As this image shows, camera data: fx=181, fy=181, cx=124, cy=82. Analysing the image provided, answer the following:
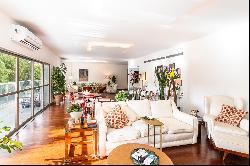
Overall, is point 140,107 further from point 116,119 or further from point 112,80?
point 112,80

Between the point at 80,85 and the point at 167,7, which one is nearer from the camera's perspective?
the point at 167,7

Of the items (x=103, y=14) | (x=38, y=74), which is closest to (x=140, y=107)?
(x=103, y=14)

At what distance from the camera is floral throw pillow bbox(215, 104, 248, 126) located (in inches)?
22.3

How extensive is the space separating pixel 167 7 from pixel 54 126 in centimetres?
340

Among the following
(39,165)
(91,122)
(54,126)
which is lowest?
(54,126)

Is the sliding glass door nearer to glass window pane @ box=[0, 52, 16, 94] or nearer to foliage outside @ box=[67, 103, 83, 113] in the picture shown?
glass window pane @ box=[0, 52, 16, 94]

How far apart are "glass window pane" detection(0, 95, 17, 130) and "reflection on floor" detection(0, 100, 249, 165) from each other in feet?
1.12

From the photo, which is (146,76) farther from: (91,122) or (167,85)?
(91,122)

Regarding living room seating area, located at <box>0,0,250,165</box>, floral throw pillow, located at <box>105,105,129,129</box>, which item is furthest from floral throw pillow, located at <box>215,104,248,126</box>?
floral throw pillow, located at <box>105,105,129,129</box>

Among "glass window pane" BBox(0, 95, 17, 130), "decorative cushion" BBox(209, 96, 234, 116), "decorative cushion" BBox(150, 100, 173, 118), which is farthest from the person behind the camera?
"glass window pane" BBox(0, 95, 17, 130)

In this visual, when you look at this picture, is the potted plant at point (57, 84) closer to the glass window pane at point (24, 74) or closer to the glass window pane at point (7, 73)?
the glass window pane at point (24, 74)

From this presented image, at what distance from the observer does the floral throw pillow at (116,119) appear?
2.66 meters

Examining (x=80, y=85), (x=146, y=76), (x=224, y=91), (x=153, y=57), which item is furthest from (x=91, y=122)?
(x=80, y=85)

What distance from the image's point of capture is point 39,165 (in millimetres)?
623
